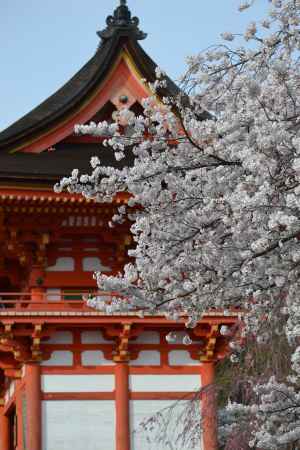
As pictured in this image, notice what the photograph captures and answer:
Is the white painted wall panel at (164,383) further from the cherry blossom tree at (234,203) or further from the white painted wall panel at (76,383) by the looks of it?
the cherry blossom tree at (234,203)

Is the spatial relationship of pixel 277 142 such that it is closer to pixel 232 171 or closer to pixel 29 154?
pixel 232 171

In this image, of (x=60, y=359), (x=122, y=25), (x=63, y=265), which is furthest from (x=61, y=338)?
(x=122, y=25)

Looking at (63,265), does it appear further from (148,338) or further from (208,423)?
(208,423)

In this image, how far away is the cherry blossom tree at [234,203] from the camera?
25.2 feet

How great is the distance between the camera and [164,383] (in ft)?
48.2

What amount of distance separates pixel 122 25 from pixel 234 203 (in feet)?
30.0

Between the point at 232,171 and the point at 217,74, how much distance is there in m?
0.85

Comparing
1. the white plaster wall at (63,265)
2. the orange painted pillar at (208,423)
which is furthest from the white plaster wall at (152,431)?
the white plaster wall at (63,265)

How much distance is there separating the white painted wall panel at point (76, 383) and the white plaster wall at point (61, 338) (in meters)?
0.49

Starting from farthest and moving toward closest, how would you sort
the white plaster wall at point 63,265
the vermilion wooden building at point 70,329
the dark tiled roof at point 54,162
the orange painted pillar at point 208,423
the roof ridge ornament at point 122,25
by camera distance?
the roof ridge ornament at point 122,25, the white plaster wall at point 63,265, the vermilion wooden building at point 70,329, the dark tiled roof at point 54,162, the orange painted pillar at point 208,423

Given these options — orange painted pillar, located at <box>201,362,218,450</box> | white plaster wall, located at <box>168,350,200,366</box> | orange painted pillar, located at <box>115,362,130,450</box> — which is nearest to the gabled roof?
orange painted pillar, located at <box>115,362,130,450</box>

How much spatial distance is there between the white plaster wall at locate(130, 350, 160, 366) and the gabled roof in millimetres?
3108

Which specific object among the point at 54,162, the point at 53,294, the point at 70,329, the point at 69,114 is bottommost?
the point at 70,329

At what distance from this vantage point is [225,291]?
8.50 m
